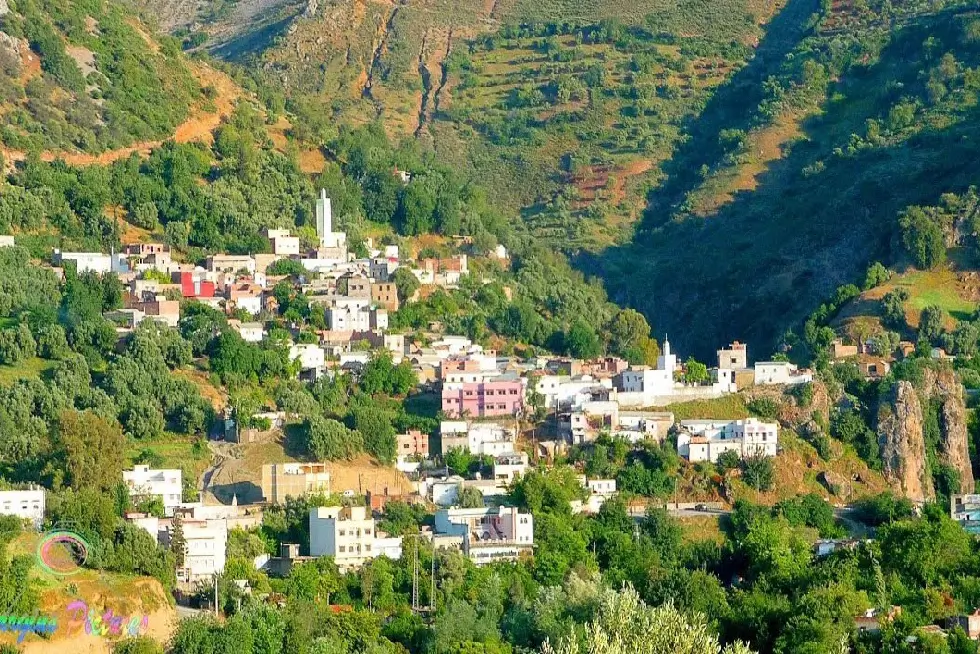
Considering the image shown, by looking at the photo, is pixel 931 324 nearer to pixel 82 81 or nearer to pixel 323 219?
pixel 323 219

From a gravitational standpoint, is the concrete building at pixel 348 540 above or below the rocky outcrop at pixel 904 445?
below

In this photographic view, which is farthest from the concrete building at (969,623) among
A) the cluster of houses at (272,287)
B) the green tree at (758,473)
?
the cluster of houses at (272,287)

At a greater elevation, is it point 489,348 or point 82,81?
point 82,81

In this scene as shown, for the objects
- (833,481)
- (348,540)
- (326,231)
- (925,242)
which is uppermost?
(326,231)

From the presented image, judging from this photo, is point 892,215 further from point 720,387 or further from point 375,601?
point 375,601

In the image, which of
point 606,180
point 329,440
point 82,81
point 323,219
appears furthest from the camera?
point 606,180

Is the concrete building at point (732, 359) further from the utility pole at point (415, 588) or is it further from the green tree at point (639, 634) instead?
the green tree at point (639, 634)

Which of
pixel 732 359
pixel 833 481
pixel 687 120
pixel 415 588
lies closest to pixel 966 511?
pixel 833 481

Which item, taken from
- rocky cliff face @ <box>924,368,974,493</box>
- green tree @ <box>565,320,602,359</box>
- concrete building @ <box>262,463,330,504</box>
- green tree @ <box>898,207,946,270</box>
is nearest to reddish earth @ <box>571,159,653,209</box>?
green tree @ <box>898,207,946,270</box>
